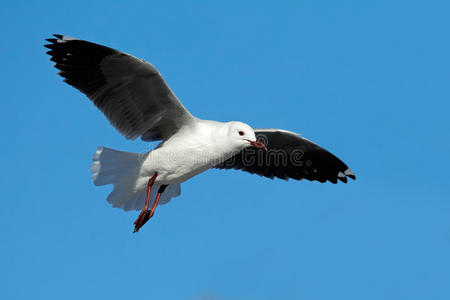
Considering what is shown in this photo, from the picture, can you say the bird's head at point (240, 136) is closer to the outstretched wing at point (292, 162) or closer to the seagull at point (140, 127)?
the seagull at point (140, 127)

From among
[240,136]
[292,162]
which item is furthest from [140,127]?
[292,162]

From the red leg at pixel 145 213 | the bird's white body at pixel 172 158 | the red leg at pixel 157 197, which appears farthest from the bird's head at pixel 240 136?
the red leg at pixel 157 197

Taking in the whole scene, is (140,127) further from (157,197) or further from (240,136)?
(240,136)

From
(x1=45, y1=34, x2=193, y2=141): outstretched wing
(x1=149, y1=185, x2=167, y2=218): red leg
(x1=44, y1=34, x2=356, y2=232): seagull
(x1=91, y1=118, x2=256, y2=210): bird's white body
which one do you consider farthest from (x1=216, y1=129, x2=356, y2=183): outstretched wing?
(x1=45, y1=34, x2=193, y2=141): outstretched wing

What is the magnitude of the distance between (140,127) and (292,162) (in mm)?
2190

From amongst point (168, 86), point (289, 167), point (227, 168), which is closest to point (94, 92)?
point (168, 86)

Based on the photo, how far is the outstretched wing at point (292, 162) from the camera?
8000mm

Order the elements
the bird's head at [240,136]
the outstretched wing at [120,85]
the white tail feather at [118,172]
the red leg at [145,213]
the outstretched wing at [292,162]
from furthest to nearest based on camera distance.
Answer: the outstretched wing at [292,162] → the white tail feather at [118,172] → the red leg at [145,213] → the bird's head at [240,136] → the outstretched wing at [120,85]

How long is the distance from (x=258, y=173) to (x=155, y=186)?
1600 mm

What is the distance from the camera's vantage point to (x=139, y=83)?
6.39 metres

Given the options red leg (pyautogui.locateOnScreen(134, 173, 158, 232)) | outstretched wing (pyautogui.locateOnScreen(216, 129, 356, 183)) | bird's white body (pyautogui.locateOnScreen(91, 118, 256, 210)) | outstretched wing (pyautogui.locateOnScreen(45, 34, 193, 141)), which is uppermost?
outstretched wing (pyautogui.locateOnScreen(216, 129, 356, 183))

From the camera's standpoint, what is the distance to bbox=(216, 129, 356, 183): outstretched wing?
8.00m

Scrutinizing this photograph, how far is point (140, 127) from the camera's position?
6.82 meters

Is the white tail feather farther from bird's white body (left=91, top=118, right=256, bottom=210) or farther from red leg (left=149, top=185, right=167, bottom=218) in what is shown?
red leg (left=149, top=185, right=167, bottom=218)
